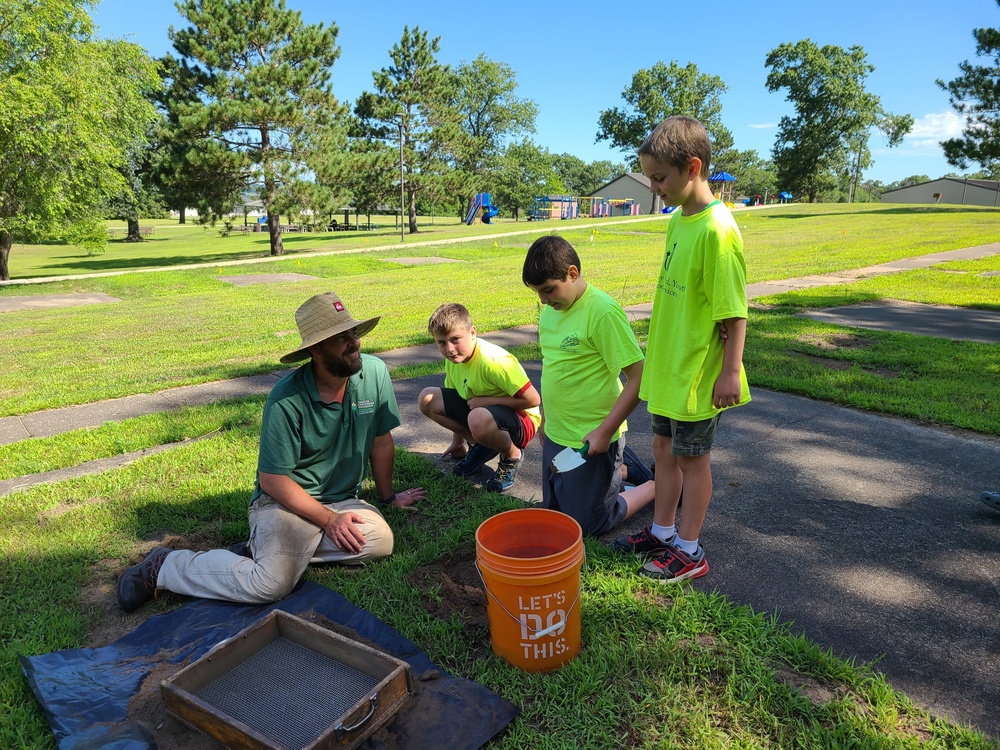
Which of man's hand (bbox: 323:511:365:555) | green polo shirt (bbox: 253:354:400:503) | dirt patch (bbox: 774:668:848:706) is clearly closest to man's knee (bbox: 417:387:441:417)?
green polo shirt (bbox: 253:354:400:503)

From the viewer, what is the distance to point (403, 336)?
8.67m

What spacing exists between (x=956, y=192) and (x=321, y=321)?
267 ft

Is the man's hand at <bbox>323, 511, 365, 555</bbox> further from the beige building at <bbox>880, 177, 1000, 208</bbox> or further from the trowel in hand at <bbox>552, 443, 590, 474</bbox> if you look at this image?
the beige building at <bbox>880, 177, 1000, 208</bbox>

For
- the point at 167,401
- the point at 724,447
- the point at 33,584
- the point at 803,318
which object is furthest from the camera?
the point at 803,318

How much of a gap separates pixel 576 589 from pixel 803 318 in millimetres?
7331

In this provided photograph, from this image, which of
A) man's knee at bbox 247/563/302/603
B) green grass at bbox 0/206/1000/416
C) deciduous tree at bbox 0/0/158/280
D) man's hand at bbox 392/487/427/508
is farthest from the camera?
deciduous tree at bbox 0/0/158/280

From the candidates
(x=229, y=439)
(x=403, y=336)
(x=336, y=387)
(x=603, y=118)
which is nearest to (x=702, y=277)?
(x=336, y=387)

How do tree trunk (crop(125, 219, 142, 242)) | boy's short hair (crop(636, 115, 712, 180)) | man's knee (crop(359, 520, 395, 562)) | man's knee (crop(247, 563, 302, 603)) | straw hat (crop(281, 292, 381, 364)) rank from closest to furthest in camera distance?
boy's short hair (crop(636, 115, 712, 180)) → man's knee (crop(247, 563, 302, 603)) → straw hat (crop(281, 292, 381, 364)) → man's knee (crop(359, 520, 395, 562)) → tree trunk (crop(125, 219, 142, 242))

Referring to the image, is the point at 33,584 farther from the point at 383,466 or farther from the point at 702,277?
the point at 702,277

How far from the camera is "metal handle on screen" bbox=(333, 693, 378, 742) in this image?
190 cm

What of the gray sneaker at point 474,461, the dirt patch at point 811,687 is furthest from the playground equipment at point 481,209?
the dirt patch at point 811,687

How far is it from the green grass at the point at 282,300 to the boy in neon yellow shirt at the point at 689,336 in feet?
17.4

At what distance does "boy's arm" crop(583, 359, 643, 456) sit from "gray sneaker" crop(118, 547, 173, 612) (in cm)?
200

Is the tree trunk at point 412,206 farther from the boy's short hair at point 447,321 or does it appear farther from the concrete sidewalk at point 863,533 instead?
the boy's short hair at point 447,321
